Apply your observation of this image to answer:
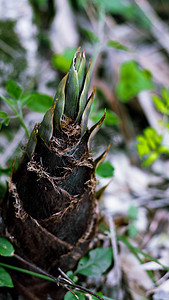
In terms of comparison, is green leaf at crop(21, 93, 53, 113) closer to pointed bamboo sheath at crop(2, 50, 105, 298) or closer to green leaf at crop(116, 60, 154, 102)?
pointed bamboo sheath at crop(2, 50, 105, 298)

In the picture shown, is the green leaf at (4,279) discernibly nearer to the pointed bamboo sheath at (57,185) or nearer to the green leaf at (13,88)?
the pointed bamboo sheath at (57,185)

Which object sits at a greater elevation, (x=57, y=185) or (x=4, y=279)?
(x=57, y=185)

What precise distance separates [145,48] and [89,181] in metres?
2.97

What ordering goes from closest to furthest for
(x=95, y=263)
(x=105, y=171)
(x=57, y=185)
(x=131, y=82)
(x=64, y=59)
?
(x=57, y=185)
(x=95, y=263)
(x=105, y=171)
(x=64, y=59)
(x=131, y=82)

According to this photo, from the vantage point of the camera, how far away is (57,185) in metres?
0.88

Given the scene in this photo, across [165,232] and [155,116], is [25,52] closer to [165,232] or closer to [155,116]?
[155,116]

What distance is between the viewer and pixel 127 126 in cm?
262

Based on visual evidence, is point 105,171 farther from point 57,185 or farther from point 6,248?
point 6,248

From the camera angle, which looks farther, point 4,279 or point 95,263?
point 95,263

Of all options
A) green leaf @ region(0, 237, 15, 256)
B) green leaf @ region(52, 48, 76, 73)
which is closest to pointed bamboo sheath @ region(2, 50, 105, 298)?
green leaf @ region(0, 237, 15, 256)

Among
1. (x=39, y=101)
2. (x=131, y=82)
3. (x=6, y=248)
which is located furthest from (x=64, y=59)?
(x=6, y=248)

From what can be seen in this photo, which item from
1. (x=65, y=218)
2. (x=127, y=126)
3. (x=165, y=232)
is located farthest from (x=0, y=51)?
(x=165, y=232)

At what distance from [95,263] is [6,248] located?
38cm

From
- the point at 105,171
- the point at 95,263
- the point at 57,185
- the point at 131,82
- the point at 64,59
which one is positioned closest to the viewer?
the point at 57,185
